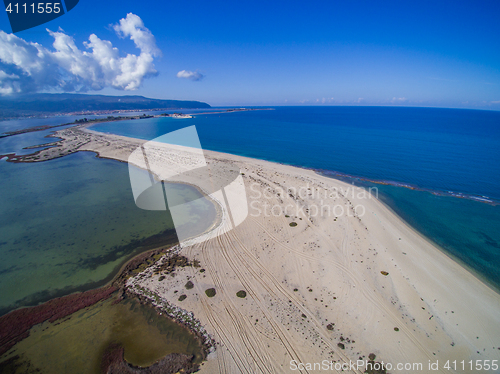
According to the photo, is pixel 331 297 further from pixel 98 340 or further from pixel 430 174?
pixel 430 174

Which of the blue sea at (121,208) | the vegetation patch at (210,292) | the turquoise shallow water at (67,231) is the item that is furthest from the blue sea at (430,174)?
the turquoise shallow water at (67,231)

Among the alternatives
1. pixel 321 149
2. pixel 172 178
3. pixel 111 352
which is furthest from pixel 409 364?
pixel 321 149

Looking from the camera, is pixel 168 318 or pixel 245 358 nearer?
pixel 245 358

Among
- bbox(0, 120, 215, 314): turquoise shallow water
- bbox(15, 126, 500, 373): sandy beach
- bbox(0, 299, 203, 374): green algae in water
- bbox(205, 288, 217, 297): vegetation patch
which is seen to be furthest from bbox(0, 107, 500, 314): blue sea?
bbox(205, 288, 217, 297): vegetation patch

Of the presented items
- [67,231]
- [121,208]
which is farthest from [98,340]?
[121,208]

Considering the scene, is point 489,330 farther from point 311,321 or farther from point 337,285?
point 311,321
